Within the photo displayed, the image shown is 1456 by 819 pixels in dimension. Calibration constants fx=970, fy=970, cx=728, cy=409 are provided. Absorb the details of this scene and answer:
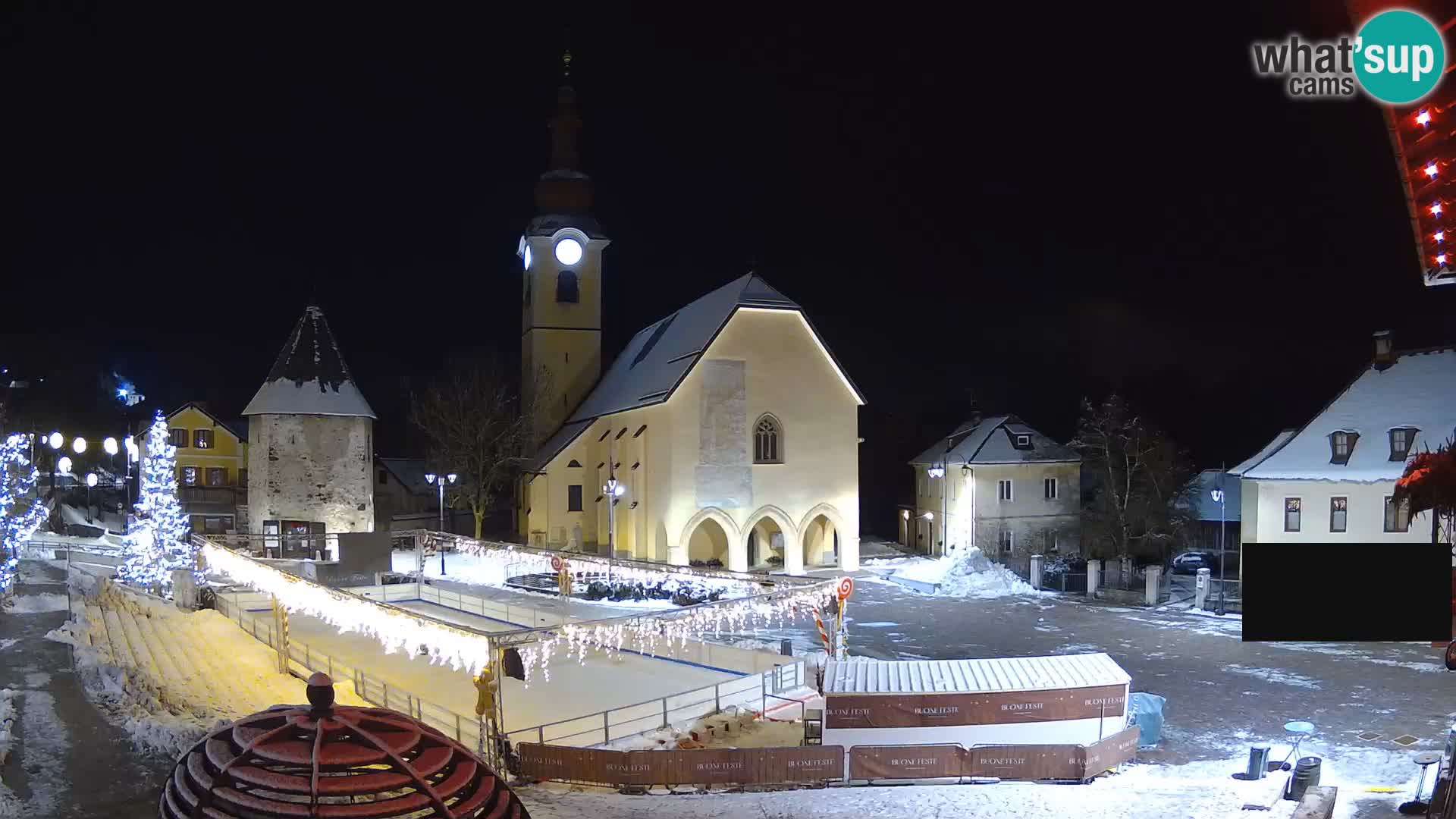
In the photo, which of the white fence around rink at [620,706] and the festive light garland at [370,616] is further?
the white fence around rink at [620,706]

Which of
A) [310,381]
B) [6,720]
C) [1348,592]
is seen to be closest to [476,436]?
[310,381]

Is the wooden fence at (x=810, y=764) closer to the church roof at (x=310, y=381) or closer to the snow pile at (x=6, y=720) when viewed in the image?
the snow pile at (x=6, y=720)

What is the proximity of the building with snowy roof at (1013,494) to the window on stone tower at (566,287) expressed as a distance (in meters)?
20.5

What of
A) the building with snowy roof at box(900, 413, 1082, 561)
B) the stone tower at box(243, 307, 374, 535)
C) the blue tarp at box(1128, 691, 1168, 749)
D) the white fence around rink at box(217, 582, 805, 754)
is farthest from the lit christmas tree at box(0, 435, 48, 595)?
the building with snowy roof at box(900, 413, 1082, 561)

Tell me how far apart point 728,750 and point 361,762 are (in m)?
11.0

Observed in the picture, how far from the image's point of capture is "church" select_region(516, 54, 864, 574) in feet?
126

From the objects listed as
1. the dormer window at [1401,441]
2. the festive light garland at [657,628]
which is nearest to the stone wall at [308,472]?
the festive light garland at [657,628]

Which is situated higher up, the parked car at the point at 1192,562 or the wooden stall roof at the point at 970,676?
the wooden stall roof at the point at 970,676

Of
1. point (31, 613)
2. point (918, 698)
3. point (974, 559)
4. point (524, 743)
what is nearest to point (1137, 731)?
point (918, 698)

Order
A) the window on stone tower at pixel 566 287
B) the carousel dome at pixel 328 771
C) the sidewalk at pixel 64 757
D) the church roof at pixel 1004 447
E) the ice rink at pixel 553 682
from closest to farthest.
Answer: the carousel dome at pixel 328 771, the sidewalk at pixel 64 757, the ice rink at pixel 553 682, the church roof at pixel 1004 447, the window on stone tower at pixel 566 287

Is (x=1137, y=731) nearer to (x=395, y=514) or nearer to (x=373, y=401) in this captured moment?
(x=395, y=514)

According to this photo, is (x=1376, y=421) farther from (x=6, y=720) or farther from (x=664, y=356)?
(x=6, y=720)

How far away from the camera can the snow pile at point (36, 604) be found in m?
26.1

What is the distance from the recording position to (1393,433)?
30.7m
